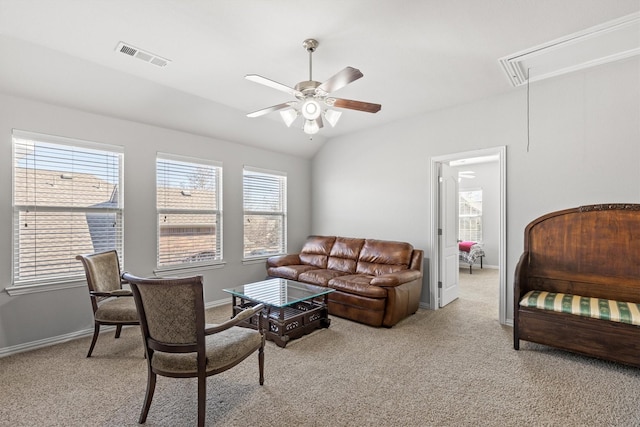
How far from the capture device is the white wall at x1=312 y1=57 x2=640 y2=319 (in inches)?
118

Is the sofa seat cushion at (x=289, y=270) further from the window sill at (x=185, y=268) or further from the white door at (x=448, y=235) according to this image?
the white door at (x=448, y=235)

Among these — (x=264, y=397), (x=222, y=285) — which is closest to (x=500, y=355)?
(x=264, y=397)

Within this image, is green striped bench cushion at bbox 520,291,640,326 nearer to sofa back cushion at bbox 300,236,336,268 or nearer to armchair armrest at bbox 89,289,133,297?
sofa back cushion at bbox 300,236,336,268

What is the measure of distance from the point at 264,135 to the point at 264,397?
3757 millimetres

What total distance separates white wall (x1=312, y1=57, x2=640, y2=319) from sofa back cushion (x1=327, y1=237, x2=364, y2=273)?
0.36 m

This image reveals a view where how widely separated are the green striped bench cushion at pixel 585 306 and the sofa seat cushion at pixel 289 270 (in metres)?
2.76

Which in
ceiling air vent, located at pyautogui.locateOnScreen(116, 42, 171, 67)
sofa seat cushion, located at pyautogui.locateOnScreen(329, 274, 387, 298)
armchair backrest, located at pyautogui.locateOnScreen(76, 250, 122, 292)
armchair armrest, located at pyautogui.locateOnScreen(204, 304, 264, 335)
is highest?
ceiling air vent, located at pyautogui.locateOnScreen(116, 42, 171, 67)

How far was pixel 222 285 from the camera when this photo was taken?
15.2 feet

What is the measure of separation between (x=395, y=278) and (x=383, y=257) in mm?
780

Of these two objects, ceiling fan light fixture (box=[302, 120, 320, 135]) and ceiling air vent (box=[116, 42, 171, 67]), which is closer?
ceiling air vent (box=[116, 42, 171, 67])

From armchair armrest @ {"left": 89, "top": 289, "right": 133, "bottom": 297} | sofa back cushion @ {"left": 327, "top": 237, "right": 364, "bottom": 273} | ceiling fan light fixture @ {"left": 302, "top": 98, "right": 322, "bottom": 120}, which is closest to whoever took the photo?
ceiling fan light fixture @ {"left": 302, "top": 98, "right": 322, "bottom": 120}

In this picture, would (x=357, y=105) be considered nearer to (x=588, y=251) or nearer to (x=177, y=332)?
(x=177, y=332)

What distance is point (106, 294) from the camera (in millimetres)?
2865

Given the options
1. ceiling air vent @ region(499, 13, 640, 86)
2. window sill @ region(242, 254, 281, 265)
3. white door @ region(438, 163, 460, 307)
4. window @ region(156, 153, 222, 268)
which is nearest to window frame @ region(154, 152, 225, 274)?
window @ region(156, 153, 222, 268)
